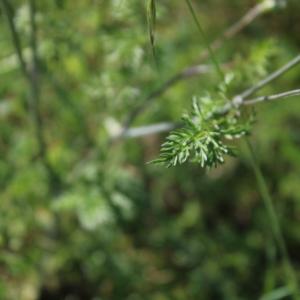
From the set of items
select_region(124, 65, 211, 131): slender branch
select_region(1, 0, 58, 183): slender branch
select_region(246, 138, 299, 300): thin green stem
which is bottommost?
select_region(246, 138, 299, 300): thin green stem

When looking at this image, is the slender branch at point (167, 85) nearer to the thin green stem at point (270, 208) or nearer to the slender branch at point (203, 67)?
the slender branch at point (203, 67)

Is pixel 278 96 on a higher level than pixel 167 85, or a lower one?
lower

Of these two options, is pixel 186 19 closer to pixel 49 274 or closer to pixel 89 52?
pixel 89 52

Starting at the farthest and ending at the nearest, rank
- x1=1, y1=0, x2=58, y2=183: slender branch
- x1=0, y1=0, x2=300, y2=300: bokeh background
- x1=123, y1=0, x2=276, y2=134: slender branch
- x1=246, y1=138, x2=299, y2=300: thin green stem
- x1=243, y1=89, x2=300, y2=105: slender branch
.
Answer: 1. x1=0, y1=0, x2=300, y2=300: bokeh background
2. x1=123, y1=0, x2=276, y2=134: slender branch
3. x1=1, y1=0, x2=58, y2=183: slender branch
4. x1=246, y1=138, x2=299, y2=300: thin green stem
5. x1=243, y1=89, x2=300, y2=105: slender branch

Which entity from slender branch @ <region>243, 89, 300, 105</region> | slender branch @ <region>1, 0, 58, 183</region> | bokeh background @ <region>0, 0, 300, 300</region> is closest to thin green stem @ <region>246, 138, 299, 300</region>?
slender branch @ <region>243, 89, 300, 105</region>

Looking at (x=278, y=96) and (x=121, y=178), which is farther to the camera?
(x=121, y=178)

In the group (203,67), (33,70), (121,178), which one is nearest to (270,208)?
(203,67)

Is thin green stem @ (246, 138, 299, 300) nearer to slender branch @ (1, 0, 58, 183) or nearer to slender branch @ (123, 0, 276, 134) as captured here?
slender branch @ (123, 0, 276, 134)

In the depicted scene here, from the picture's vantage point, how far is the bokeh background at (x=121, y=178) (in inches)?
88.7

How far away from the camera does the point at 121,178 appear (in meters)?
2.33

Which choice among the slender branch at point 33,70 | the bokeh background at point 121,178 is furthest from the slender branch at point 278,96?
the slender branch at point 33,70

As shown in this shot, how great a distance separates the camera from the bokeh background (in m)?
2.25

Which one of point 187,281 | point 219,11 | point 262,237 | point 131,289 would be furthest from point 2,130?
point 219,11

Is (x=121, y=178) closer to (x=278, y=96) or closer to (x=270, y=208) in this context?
(x=270, y=208)
